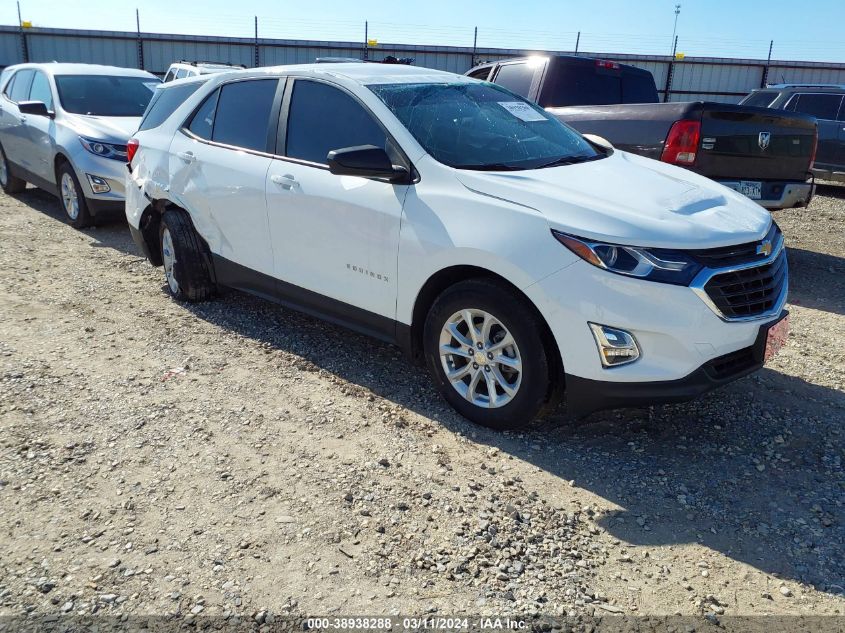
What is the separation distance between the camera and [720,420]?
→ 3822 millimetres

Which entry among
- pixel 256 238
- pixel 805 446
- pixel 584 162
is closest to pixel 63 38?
pixel 256 238

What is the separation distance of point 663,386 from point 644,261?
0.57 meters

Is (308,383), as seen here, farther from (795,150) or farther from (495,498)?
(795,150)

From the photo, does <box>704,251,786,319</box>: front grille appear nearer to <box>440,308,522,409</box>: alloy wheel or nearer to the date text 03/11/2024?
<box>440,308,522,409</box>: alloy wheel

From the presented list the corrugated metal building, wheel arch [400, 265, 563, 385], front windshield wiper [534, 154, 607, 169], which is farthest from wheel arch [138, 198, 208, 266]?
the corrugated metal building

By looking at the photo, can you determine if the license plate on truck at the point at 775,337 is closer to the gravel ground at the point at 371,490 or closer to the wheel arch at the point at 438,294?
the gravel ground at the point at 371,490

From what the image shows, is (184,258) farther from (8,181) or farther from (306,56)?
(306,56)

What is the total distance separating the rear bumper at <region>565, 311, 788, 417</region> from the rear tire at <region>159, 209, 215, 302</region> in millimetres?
3201

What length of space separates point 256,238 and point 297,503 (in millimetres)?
2157

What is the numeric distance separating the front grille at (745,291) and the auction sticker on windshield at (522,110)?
1741mm

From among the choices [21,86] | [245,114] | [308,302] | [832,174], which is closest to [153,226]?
[245,114]

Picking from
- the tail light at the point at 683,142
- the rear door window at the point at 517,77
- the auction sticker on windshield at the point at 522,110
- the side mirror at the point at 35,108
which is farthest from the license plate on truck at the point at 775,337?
the side mirror at the point at 35,108

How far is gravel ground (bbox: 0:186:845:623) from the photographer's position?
100 inches

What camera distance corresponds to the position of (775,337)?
3377mm
